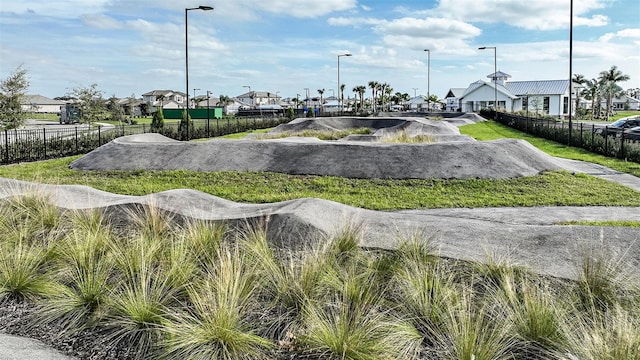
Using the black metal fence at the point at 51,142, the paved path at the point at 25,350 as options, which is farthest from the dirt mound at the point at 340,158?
the paved path at the point at 25,350

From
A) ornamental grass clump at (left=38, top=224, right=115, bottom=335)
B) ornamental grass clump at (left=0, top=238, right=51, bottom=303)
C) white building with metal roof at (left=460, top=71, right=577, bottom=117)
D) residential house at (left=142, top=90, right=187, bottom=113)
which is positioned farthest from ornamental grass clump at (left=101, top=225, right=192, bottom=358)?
residential house at (left=142, top=90, right=187, bottom=113)

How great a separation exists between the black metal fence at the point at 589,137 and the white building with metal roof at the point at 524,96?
36.4 m

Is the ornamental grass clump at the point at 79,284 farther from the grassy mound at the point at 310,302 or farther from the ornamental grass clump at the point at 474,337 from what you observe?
the ornamental grass clump at the point at 474,337

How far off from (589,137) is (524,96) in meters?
52.8

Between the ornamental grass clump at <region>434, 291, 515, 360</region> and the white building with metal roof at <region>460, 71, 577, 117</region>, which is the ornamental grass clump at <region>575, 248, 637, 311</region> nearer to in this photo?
the ornamental grass clump at <region>434, 291, 515, 360</region>

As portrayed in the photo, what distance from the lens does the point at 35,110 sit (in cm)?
2719

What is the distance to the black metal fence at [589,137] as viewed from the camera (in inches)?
821

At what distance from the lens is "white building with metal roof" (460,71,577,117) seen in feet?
235

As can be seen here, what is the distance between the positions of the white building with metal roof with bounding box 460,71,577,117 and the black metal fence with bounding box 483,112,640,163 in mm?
36422

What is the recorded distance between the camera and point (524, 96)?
243 ft

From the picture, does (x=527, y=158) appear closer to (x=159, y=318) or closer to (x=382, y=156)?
(x=382, y=156)

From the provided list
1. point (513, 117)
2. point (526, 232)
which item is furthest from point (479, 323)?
point (513, 117)

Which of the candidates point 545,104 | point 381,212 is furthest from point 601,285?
point 545,104

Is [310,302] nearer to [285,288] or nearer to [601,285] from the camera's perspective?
[285,288]
